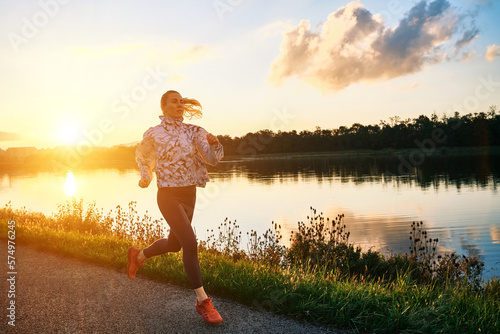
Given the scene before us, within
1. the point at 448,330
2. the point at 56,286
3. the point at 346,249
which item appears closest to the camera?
the point at 448,330

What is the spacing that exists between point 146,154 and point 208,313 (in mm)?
1719

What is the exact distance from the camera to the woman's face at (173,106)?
4270mm

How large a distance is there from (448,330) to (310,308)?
127 cm

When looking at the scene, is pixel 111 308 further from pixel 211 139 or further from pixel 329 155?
pixel 329 155

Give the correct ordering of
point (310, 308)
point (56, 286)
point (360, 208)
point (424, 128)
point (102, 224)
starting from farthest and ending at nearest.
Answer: point (424, 128) < point (360, 208) < point (102, 224) < point (56, 286) < point (310, 308)

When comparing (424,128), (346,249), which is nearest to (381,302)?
(346,249)

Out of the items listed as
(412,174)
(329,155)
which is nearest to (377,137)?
(329,155)

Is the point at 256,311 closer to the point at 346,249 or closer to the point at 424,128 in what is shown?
the point at 346,249

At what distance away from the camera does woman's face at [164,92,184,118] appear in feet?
14.0

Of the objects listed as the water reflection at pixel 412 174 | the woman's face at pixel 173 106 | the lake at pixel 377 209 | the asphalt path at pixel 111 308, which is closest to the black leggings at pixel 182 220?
the asphalt path at pixel 111 308

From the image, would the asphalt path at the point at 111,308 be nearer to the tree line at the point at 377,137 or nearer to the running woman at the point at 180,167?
the running woman at the point at 180,167

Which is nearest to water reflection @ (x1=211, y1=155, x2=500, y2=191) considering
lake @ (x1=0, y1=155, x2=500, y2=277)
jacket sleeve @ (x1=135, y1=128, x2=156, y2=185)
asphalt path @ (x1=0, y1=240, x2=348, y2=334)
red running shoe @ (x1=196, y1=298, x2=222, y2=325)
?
lake @ (x1=0, y1=155, x2=500, y2=277)

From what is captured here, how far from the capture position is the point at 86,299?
462cm

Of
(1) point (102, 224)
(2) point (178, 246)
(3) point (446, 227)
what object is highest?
(2) point (178, 246)
